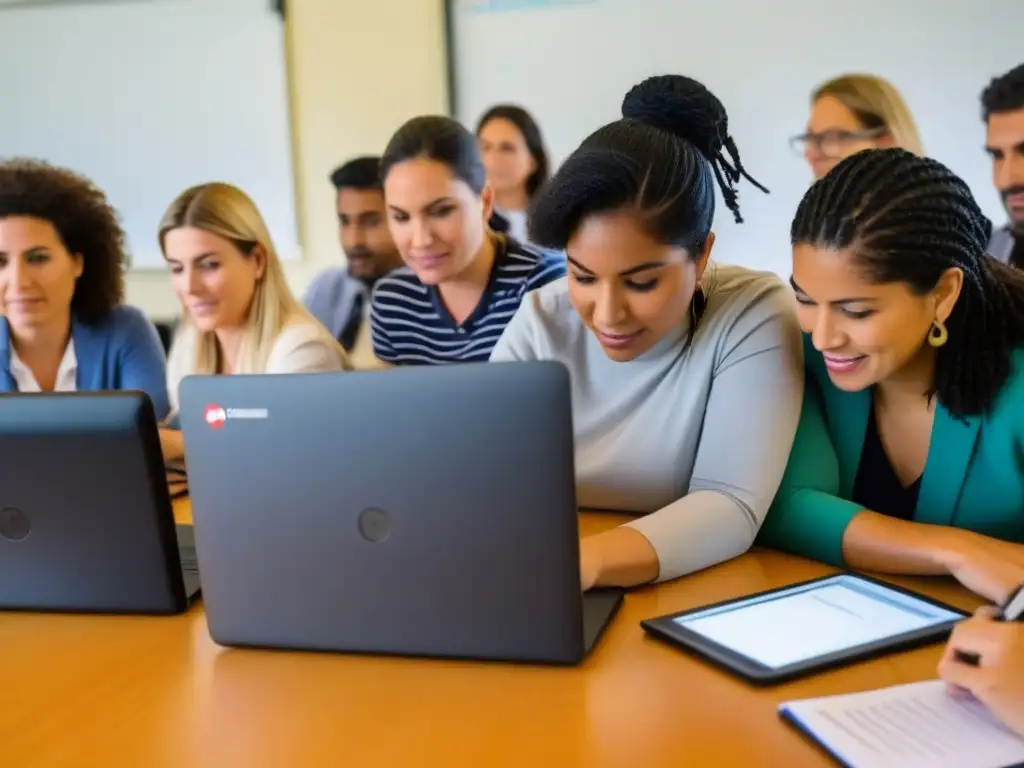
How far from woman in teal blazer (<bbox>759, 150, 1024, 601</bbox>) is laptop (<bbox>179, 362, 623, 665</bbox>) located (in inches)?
15.0

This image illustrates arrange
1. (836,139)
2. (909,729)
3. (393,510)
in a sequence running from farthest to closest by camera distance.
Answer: (836,139) < (393,510) < (909,729)

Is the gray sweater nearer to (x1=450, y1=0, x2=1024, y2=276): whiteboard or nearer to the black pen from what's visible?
the black pen

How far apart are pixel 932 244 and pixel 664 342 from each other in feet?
1.16

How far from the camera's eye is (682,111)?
1276mm

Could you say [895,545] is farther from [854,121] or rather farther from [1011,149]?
[854,121]

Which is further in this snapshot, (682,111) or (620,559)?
(682,111)

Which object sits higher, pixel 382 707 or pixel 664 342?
pixel 664 342

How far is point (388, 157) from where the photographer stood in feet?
6.81

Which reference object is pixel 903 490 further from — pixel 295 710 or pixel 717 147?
pixel 295 710

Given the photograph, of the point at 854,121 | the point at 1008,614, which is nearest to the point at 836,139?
the point at 854,121

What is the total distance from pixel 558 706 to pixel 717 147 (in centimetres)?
85

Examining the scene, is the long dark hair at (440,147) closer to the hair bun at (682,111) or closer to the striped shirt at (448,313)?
the striped shirt at (448,313)

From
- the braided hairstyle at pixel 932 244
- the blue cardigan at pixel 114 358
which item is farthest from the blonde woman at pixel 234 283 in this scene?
the braided hairstyle at pixel 932 244

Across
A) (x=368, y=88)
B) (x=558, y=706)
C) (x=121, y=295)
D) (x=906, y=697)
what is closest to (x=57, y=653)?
(x=558, y=706)
